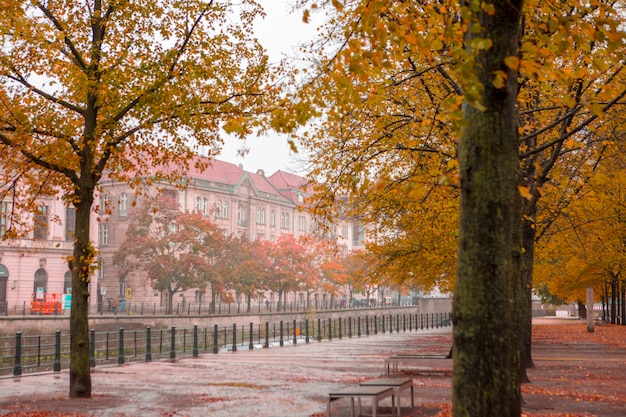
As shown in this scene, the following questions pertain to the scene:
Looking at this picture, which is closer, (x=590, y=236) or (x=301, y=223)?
(x=590, y=236)

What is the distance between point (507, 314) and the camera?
5488 mm

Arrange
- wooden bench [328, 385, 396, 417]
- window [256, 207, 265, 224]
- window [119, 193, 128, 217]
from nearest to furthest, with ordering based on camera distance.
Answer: wooden bench [328, 385, 396, 417] → window [119, 193, 128, 217] → window [256, 207, 265, 224]

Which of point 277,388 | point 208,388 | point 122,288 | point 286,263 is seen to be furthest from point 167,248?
point 277,388

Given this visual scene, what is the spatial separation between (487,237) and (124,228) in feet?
243

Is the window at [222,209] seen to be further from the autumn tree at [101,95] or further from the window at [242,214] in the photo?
the autumn tree at [101,95]

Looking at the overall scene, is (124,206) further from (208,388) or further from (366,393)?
(366,393)

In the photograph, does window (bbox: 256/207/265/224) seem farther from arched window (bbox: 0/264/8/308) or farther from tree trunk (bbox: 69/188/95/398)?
tree trunk (bbox: 69/188/95/398)

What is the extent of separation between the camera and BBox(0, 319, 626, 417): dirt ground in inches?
480

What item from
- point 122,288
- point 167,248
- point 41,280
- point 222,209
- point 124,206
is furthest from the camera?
point 222,209

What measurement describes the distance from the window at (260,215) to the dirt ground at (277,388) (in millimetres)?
72567

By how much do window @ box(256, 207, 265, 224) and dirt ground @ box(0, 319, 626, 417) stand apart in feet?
238

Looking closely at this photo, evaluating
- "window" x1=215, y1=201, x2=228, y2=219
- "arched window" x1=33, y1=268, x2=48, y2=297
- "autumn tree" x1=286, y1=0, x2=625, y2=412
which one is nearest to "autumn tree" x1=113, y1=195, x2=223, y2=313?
→ "arched window" x1=33, y1=268, x2=48, y2=297

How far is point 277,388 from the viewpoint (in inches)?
611

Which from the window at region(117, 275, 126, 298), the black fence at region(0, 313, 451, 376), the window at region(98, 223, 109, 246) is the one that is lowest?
the black fence at region(0, 313, 451, 376)
